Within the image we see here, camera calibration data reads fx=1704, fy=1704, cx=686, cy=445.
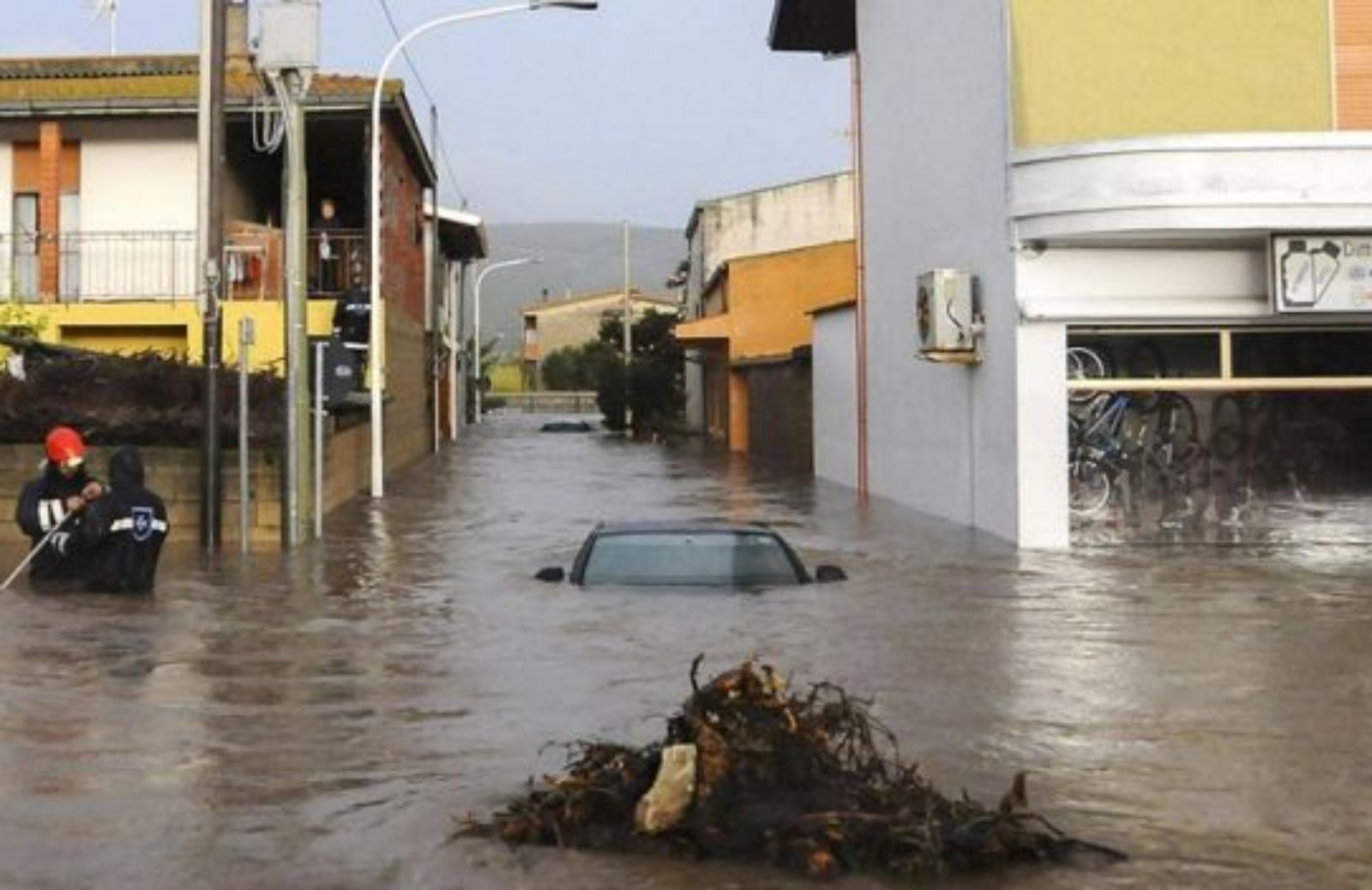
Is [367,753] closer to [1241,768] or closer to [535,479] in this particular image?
[1241,768]

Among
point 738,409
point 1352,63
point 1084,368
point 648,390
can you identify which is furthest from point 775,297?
point 1352,63

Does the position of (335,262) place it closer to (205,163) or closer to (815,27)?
(815,27)

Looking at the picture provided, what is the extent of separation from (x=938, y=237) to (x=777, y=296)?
21594 millimetres

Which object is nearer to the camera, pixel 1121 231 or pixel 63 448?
pixel 63 448

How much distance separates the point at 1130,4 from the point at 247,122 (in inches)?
637

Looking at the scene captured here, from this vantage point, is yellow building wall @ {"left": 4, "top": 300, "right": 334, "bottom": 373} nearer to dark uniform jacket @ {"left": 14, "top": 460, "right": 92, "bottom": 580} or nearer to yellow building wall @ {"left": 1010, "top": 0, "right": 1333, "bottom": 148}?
dark uniform jacket @ {"left": 14, "top": 460, "right": 92, "bottom": 580}

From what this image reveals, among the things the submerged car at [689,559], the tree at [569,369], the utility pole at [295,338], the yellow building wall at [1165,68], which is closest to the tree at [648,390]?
the utility pole at [295,338]

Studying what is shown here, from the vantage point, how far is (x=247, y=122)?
28078 millimetres

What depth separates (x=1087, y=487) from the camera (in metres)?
17.3

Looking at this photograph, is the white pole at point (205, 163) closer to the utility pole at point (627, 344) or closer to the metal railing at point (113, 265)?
the metal railing at point (113, 265)

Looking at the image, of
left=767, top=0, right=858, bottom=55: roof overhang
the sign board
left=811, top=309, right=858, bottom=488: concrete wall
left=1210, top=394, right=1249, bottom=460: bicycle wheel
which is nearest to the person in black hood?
left=1210, top=394, right=1249, bottom=460: bicycle wheel

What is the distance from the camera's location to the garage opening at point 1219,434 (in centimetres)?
1728

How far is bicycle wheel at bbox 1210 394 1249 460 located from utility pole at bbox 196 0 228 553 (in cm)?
1003

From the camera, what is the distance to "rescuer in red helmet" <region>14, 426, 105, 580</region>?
13.7 meters
